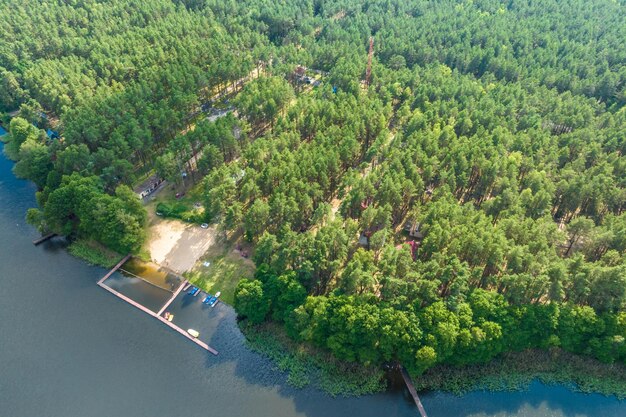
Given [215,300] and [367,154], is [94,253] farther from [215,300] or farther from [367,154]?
[367,154]

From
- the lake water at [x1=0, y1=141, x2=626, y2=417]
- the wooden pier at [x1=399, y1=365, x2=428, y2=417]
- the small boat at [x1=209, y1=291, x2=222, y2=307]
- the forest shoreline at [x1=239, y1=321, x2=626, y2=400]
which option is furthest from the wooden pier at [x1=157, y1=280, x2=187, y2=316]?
the wooden pier at [x1=399, y1=365, x2=428, y2=417]

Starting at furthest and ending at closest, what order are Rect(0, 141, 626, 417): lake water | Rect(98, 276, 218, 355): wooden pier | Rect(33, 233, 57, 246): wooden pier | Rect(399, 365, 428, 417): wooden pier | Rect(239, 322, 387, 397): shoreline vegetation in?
Rect(33, 233, 57, 246): wooden pier → Rect(98, 276, 218, 355): wooden pier → Rect(239, 322, 387, 397): shoreline vegetation → Rect(0, 141, 626, 417): lake water → Rect(399, 365, 428, 417): wooden pier

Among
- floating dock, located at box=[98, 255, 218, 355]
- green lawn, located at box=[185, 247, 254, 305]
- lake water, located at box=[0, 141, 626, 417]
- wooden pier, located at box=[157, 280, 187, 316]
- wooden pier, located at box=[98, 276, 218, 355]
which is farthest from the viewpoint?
green lawn, located at box=[185, 247, 254, 305]

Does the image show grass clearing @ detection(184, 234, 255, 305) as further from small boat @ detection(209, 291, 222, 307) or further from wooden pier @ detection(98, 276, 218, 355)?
wooden pier @ detection(98, 276, 218, 355)

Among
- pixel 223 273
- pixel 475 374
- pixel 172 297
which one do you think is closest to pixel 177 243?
pixel 172 297

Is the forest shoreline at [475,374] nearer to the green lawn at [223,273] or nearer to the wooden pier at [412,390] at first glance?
the wooden pier at [412,390]

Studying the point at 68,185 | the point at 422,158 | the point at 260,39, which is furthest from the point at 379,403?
the point at 260,39
